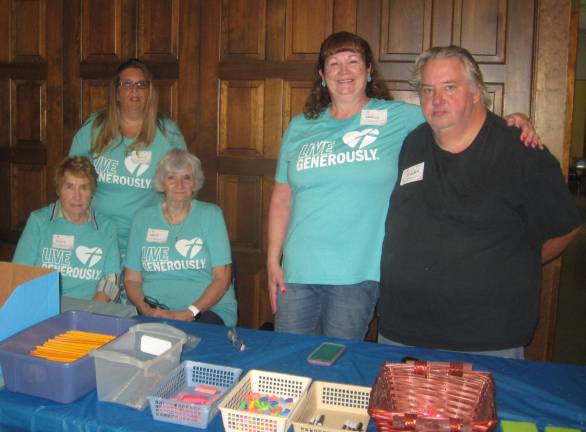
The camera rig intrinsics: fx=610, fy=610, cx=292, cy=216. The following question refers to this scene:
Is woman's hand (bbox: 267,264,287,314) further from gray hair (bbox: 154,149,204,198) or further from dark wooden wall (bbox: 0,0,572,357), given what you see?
dark wooden wall (bbox: 0,0,572,357)

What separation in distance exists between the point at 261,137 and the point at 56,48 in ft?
4.76

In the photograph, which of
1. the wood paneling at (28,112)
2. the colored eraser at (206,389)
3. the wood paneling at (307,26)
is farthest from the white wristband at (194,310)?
the wood paneling at (28,112)

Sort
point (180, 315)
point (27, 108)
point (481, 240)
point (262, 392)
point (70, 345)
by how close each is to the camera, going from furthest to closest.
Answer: point (27, 108), point (180, 315), point (481, 240), point (70, 345), point (262, 392)

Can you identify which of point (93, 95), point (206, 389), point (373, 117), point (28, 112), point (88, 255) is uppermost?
point (93, 95)

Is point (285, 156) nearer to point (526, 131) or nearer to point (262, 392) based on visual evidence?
point (526, 131)

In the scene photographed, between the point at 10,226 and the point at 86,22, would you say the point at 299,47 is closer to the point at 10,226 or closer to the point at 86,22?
the point at 86,22

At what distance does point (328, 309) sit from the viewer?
2.16m

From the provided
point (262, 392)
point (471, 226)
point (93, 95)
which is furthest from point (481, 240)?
point (93, 95)

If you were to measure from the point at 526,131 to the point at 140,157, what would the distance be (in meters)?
1.82

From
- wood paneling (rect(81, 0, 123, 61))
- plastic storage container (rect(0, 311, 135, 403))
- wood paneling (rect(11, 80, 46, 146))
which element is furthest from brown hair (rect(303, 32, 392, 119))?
wood paneling (rect(11, 80, 46, 146))

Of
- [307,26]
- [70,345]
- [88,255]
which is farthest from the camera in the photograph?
[307,26]

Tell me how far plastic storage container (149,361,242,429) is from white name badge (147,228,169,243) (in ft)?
3.97

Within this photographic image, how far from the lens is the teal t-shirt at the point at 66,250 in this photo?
8.71 ft

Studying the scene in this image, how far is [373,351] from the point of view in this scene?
172cm
